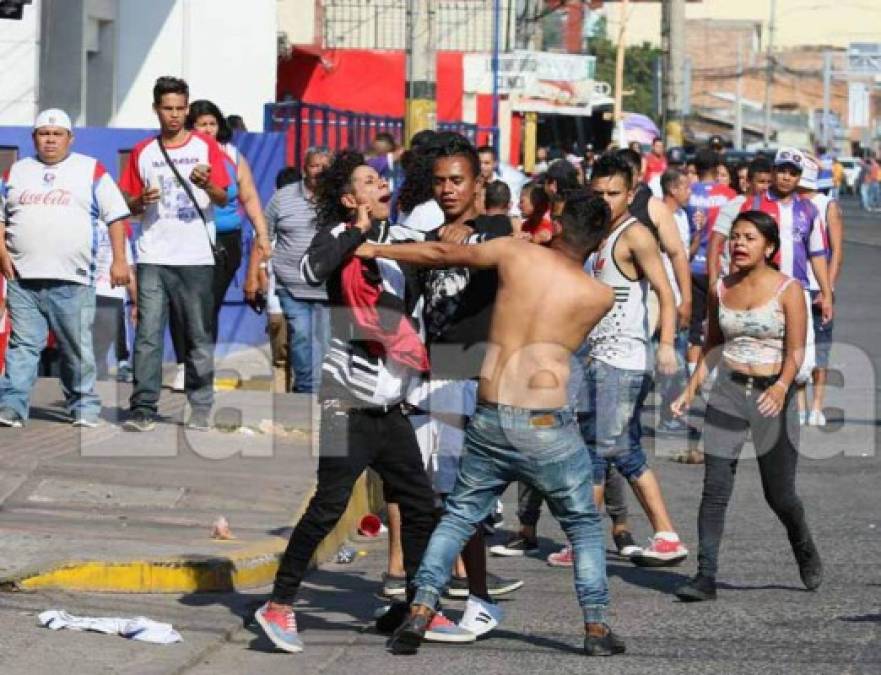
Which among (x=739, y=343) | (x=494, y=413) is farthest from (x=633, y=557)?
(x=494, y=413)

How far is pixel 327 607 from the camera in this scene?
337 inches

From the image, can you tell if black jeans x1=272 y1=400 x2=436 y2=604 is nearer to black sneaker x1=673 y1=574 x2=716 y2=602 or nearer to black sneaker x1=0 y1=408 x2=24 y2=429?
black sneaker x1=673 y1=574 x2=716 y2=602

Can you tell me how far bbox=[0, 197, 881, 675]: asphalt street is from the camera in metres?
7.37

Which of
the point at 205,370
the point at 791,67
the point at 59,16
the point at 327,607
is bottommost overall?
the point at 327,607

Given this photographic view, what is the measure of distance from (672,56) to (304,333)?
37032 millimetres

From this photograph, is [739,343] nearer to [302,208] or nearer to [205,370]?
[205,370]

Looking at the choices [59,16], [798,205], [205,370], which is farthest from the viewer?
[59,16]

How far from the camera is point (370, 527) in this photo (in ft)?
33.9

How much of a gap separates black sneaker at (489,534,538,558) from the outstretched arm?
2.64 meters

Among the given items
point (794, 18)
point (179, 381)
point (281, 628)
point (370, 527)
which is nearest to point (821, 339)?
point (179, 381)

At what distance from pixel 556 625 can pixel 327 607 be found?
104cm

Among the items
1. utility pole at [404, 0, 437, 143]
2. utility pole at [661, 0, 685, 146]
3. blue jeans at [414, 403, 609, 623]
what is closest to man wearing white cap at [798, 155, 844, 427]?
blue jeans at [414, 403, 609, 623]

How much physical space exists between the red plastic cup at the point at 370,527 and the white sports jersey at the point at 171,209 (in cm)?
238

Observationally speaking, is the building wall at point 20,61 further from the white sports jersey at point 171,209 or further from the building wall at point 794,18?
the building wall at point 794,18
